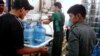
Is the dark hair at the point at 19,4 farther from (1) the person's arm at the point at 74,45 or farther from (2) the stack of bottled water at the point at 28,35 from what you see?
(2) the stack of bottled water at the point at 28,35

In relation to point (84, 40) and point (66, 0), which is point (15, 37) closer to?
point (84, 40)

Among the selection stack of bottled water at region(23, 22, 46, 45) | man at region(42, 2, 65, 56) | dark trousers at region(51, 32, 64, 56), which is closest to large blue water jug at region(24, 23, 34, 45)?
stack of bottled water at region(23, 22, 46, 45)

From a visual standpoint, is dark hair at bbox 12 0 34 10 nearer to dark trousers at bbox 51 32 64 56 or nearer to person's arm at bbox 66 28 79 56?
person's arm at bbox 66 28 79 56

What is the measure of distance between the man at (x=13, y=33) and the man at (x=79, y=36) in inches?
16.8

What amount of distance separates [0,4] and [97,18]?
3.15 meters

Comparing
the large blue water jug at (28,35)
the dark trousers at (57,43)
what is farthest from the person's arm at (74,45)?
the dark trousers at (57,43)

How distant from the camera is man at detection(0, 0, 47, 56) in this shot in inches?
84.4

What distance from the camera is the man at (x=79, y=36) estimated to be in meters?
2.39

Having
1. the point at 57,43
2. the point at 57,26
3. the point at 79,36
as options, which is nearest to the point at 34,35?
the point at 79,36

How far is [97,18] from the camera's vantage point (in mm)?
6098

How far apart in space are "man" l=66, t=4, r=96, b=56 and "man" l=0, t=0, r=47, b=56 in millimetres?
428

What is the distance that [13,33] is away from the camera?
214cm

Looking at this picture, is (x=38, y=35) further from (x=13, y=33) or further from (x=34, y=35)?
(x=13, y=33)

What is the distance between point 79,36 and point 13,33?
0.72 metres
